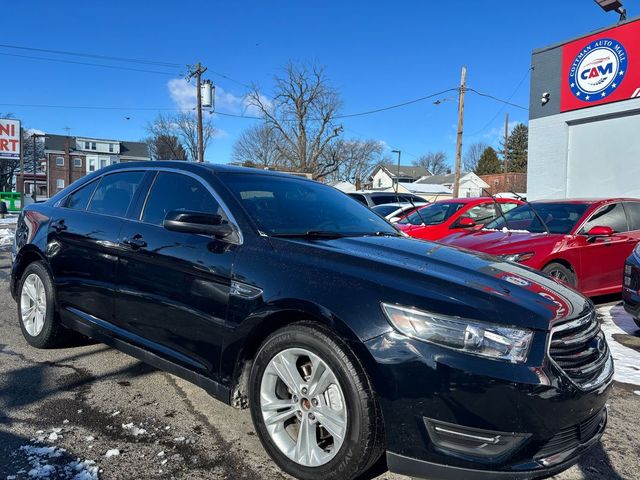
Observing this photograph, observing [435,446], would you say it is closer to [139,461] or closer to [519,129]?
[139,461]

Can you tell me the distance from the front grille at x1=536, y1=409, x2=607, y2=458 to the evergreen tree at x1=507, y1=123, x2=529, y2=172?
8033 centimetres

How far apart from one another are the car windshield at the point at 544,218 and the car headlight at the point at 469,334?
499cm

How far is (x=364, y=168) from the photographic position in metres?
76.9

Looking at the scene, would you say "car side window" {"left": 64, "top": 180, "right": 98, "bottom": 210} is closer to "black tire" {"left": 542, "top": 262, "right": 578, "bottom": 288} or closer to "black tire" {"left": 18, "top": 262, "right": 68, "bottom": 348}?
"black tire" {"left": 18, "top": 262, "right": 68, "bottom": 348}

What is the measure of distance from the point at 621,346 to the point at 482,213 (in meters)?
4.43

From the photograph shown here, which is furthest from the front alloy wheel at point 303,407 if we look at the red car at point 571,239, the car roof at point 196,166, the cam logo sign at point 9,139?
the cam logo sign at point 9,139

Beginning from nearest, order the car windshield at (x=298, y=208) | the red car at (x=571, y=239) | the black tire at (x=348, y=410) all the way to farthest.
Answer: the black tire at (x=348, y=410) < the car windshield at (x=298, y=208) < the red car at (x=571, y=239)

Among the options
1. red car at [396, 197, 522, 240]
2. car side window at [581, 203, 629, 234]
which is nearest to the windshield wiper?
car side window at [581, 203, 629, 234]

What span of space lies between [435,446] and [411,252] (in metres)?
1.16

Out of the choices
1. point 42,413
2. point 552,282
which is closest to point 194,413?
point 42,413

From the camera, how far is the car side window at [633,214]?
719 centimetres

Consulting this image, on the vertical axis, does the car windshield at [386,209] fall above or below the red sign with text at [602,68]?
below

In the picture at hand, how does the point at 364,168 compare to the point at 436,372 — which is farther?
the point at 364,168

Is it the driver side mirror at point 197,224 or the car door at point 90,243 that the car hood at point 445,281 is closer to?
the driver side mirror at point 197,224
